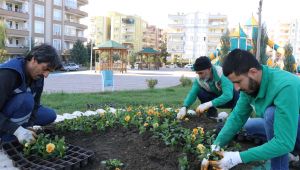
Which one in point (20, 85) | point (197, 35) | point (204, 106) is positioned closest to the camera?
point (20, 85)

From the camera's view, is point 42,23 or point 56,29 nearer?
point 42,23

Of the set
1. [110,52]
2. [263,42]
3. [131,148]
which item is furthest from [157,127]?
[110,52]

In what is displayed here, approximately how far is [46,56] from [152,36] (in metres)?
88.8

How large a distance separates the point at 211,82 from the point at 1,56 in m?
23.5

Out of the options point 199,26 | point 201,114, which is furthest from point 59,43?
point 201,114

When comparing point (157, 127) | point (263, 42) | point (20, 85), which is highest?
point (263, 42)

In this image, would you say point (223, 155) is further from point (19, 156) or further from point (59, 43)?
point (59, 43)

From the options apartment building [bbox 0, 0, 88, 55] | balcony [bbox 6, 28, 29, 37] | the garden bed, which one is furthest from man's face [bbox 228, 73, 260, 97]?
balcony [bbox 6, 28, 29, 37]

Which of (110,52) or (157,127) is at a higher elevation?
(110,52)

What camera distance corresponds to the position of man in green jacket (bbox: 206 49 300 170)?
207cm

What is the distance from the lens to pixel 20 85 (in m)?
2.82

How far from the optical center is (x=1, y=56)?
24562mm

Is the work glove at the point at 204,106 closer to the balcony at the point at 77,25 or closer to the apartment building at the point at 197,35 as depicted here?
the balcony at the point at 77,25

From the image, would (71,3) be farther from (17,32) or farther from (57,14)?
(17,32)
